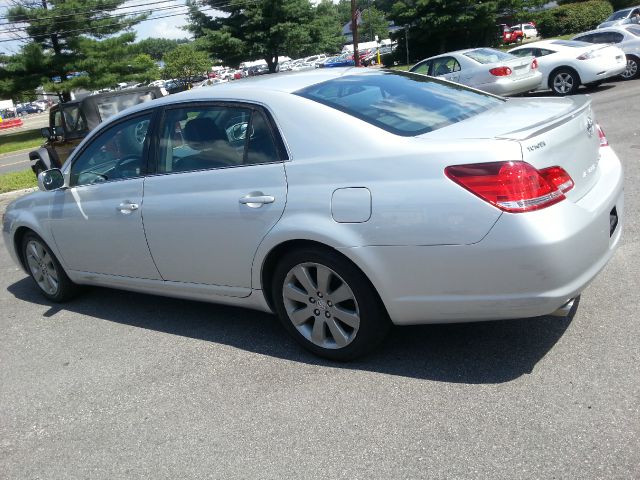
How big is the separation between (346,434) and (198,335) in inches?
67.9

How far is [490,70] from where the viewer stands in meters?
14.2

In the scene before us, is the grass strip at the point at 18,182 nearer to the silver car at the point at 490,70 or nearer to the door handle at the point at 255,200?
the silver car at the point at 490,70

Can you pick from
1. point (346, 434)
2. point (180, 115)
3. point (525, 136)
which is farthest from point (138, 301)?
point (525, 136)

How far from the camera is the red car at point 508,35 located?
44.9 meters

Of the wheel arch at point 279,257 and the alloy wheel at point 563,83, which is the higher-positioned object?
the wheel arch at point 279,257

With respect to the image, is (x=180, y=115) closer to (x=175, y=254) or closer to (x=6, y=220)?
(x=175, y=254)

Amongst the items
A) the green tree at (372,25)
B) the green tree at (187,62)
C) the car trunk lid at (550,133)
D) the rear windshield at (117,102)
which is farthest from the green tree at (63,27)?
the green tree at (372,25)

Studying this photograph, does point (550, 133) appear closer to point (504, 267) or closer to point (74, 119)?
point (504, 267)

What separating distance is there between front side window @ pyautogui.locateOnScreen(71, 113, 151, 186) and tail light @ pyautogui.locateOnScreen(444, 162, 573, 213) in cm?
239

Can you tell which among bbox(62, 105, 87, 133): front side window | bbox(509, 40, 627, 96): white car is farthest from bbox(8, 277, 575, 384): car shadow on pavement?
bbox(509, 40, 627, 96): white car

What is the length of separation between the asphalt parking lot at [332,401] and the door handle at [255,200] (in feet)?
3.23

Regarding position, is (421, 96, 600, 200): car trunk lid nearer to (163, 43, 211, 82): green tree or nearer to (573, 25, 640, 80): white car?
(573, 25, 640, 80): white car

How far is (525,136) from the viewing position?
10.2ft

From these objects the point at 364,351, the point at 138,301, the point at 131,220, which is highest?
A: the point at 131,220
